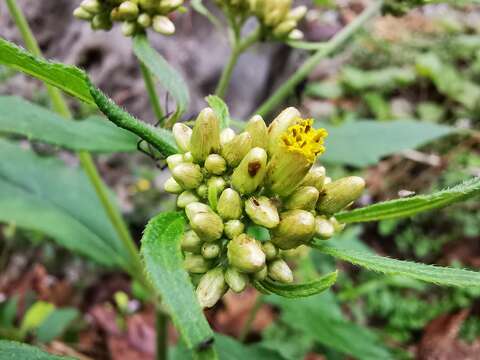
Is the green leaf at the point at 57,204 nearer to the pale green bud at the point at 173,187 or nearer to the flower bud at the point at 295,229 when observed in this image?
the pale green bud at the point at 173,187

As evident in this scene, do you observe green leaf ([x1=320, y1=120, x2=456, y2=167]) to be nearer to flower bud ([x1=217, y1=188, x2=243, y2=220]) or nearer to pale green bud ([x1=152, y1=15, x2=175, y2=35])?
pale green bud ([x1=152, y1=15, x2=175, y2=35])

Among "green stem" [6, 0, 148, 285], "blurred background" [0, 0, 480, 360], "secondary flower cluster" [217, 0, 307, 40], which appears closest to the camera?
"green stem" [6, 0, 148, 285]

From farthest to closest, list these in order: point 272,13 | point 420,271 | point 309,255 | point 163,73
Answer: point 309,255 → point 272,13 → point 163,73 → point 420,271

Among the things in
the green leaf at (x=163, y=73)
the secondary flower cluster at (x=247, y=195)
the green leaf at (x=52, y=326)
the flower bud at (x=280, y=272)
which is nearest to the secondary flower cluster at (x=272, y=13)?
the green leaf at (x=163, y=73)

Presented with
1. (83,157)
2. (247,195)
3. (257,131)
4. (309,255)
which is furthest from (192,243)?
(309,255)

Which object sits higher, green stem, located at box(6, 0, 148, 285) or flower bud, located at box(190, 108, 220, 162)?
flower bud, located at box(190, 108, 220, 162)

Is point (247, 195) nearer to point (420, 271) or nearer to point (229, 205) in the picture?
point (229, 205)

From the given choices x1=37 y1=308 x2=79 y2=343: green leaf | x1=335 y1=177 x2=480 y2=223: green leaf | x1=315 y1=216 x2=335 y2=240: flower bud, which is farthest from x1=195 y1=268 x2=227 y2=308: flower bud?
x1=37 y1=308 x2=79 y2=343: green leaf
